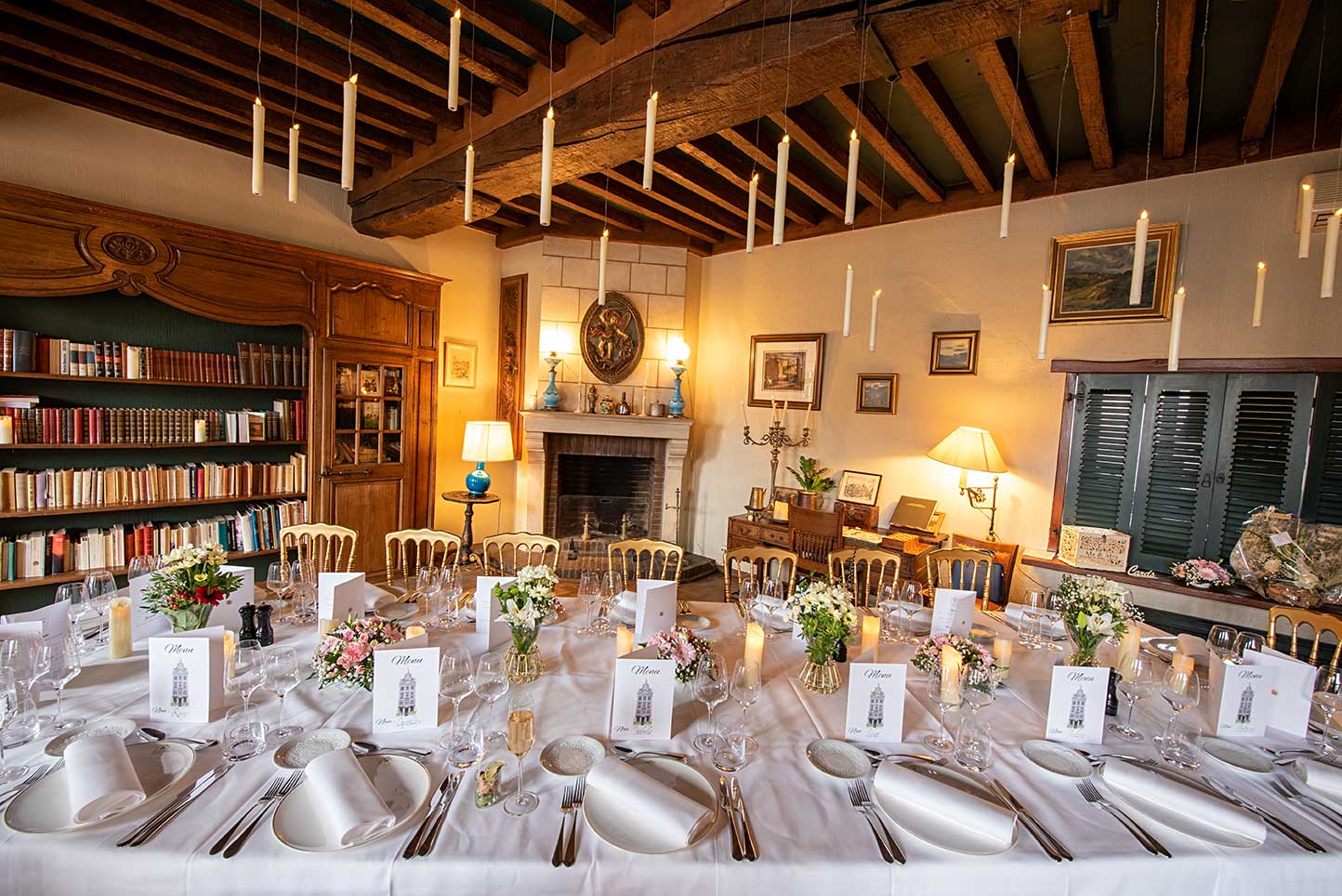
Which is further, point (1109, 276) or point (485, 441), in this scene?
point (485, 441)

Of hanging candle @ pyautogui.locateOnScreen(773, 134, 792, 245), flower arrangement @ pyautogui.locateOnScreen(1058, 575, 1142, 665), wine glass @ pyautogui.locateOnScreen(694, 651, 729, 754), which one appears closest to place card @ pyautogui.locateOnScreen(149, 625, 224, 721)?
wine glass @ pyautogui.locateOnScreen(694, 651, 729, 754)

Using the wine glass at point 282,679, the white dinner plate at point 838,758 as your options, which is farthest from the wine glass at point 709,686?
the wine glass at point 282,679

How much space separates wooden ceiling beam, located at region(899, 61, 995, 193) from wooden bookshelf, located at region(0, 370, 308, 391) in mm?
4149

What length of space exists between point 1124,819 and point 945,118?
10.2 ft

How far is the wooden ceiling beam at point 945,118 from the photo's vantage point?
282cm

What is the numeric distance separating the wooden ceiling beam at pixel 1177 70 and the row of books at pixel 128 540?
5.05 meters

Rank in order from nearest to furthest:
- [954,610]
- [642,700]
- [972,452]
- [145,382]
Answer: [642,700], [954,610], [145,382], [972,452]

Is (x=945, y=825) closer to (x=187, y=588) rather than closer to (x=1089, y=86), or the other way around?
(x=187, y=588)

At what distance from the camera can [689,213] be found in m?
4.68

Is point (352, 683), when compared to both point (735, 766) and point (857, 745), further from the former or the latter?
point (857, 745)

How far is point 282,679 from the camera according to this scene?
1495 millimetres

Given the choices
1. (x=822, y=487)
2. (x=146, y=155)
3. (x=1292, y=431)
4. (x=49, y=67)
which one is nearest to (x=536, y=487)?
(x=822, y=487)

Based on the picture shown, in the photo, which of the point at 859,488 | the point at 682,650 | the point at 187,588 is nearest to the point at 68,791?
the point at 187,588

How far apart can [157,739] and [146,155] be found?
390 cm
